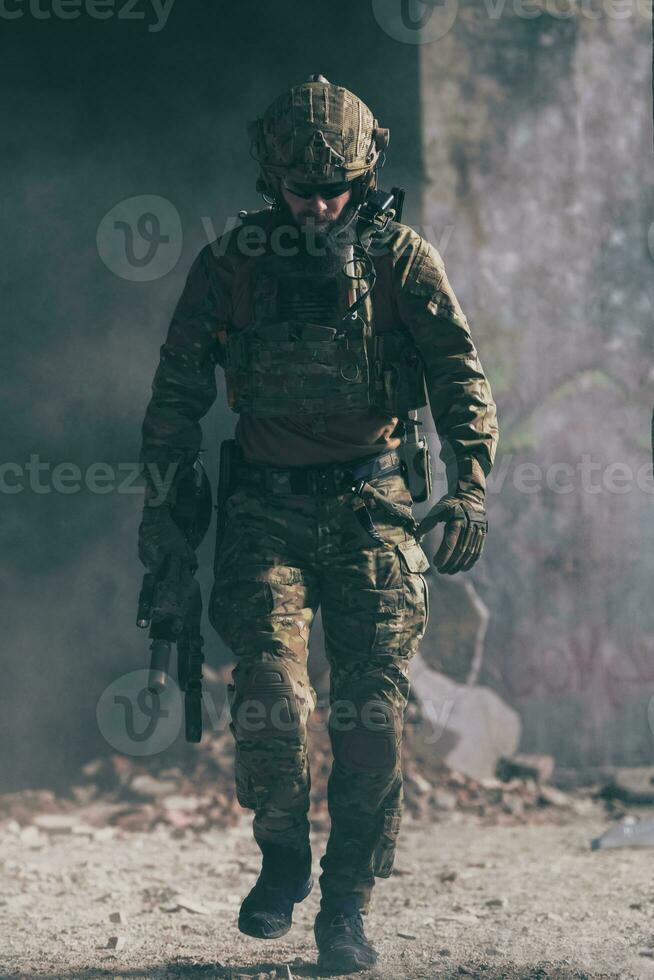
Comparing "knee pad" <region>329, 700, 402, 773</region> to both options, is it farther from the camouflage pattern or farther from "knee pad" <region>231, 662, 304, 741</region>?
"knee pad" <region>231, 662, 304, 741</region>

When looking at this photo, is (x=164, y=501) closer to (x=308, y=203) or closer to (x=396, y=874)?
(x=308, y=203)

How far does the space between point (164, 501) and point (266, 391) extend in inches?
16.4

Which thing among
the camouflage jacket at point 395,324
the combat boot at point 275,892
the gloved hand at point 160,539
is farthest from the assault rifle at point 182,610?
the combat boot at point 275,892

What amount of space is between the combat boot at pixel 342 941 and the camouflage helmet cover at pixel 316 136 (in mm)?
1895

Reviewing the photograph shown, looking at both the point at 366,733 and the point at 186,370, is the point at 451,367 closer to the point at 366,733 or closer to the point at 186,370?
the point at 186,370

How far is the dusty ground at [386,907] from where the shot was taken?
363cm

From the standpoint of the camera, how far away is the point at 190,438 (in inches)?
141

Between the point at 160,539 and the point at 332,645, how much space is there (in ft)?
1.77

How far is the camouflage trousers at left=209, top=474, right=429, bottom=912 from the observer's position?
3.37m

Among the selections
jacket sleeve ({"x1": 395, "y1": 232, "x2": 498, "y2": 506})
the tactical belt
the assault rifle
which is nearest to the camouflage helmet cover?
jacket sleeve ({"x1": 395, "y1": 232, "x2": 498, "y2": 506})

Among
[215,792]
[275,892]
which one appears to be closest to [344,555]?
[275,892]

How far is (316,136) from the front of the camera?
11.0 feet

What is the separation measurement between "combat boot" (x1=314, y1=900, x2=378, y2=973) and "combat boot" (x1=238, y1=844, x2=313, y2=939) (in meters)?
0.11

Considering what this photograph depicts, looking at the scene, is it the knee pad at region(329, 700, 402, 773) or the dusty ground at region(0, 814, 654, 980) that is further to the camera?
the dusty ground at region(0, 814, 654, 980)
